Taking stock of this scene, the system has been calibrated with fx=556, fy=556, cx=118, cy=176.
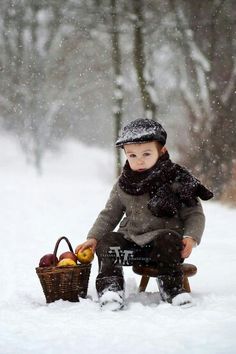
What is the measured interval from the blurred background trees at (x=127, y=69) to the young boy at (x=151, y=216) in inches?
295

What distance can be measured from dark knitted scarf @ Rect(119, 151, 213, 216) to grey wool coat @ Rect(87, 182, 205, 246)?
74mm

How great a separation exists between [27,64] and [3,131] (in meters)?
6.24

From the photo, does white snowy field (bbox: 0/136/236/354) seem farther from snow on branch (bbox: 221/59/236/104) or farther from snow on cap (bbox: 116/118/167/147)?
snow on branch (bbox: 221/59/236/104)

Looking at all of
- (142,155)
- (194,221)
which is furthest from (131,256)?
(142,155)

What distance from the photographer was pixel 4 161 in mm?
26250

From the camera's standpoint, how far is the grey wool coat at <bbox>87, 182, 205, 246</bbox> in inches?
170

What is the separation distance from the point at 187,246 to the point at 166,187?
50 cm

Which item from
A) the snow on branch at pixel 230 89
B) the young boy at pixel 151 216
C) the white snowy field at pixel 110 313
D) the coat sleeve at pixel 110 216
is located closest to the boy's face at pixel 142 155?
the young boy at pixel 151 216

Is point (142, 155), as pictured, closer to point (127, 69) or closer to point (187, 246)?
point (187, 246)

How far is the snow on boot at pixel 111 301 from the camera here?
387 centimetres

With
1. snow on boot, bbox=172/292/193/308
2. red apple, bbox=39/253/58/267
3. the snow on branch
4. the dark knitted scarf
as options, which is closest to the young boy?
the dark knitted scarf

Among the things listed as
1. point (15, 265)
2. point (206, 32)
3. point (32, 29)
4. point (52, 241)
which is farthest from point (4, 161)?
point (15, 265)

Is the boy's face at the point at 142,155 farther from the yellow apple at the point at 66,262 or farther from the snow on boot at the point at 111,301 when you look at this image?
the snow on boot at the point at 111,301

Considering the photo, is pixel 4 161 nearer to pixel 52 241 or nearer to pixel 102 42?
pixel 102 42
